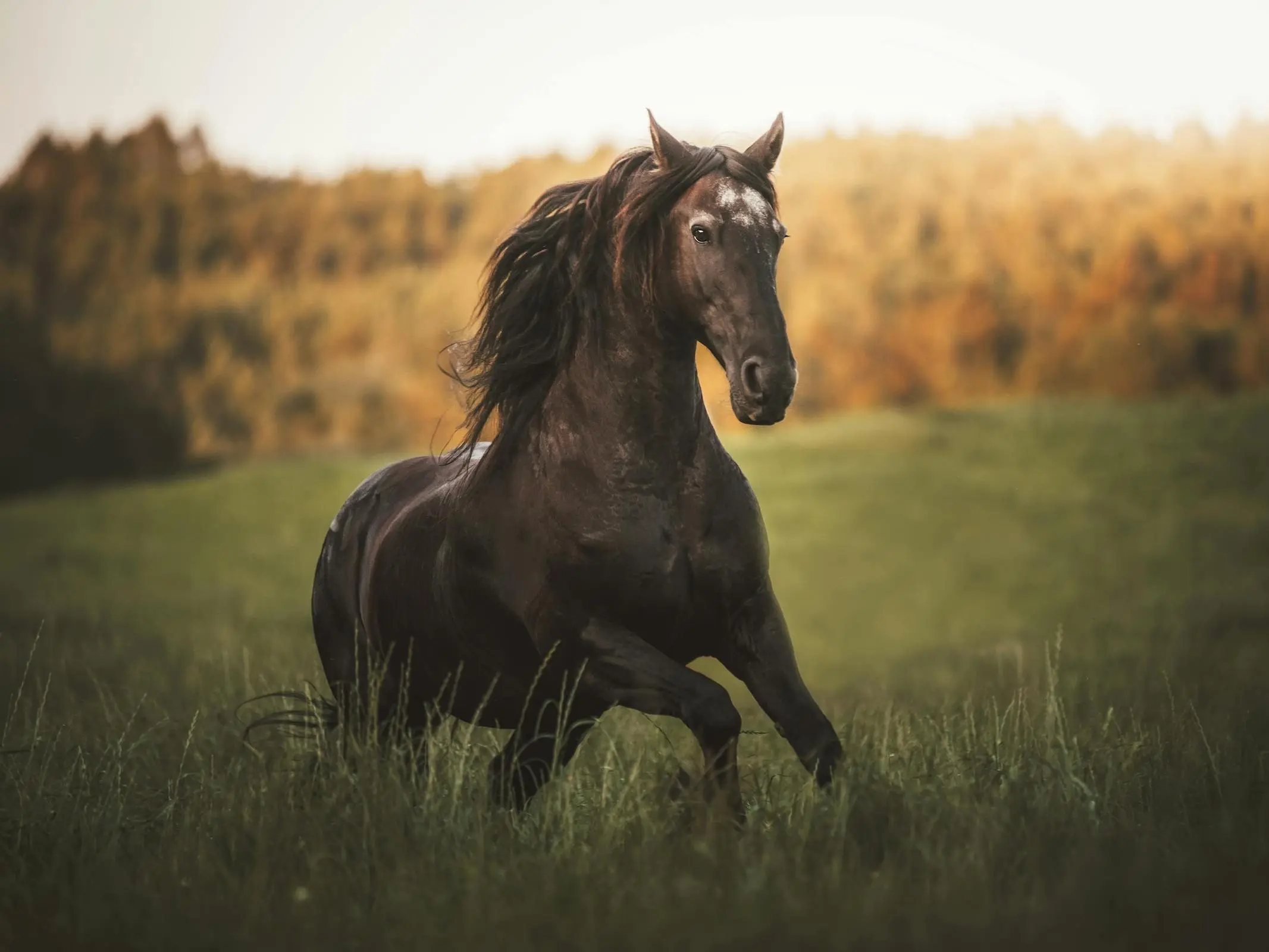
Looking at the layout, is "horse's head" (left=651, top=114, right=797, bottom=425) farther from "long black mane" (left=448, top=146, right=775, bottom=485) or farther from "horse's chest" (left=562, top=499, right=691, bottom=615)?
"horse's chest" (left=562, top=499, right=691, bottom=615)

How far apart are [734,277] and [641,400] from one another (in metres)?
0.51

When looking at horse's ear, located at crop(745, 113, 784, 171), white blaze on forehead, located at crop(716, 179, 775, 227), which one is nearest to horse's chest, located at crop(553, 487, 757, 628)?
white blaze on forehead, located at crop(716, 179, 775, 227)

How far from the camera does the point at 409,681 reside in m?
5.12

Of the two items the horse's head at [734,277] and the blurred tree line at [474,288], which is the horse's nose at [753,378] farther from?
the blurred tree line at [474,288]

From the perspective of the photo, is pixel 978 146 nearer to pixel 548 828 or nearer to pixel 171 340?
pixel 171 340

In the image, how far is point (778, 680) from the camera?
159 inches

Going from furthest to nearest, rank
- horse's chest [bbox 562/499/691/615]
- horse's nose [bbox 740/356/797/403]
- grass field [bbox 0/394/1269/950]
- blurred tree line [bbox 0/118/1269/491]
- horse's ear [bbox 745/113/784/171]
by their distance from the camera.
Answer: blurred tree line [bbox 0/118/1269/491], horse's ear [bbox 745/113/784/171], horse's chest [bbox 562/499/691/615], horse's nose [bbox 740/356/797/403], grass field [bbox 0/394/1269/950]

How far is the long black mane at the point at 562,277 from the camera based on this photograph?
411cm

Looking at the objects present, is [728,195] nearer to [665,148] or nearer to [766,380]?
[665,148]

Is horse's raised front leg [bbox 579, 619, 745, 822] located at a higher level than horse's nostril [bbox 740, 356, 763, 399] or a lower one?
lower

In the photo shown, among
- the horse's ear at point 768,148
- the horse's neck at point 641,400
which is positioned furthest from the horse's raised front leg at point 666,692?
the horse's ear at point 768,148

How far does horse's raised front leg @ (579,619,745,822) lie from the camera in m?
3.87

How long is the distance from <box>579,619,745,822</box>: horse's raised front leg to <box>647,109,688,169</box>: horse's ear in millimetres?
1349

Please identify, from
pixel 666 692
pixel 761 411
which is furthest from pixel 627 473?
pixel 666 692
